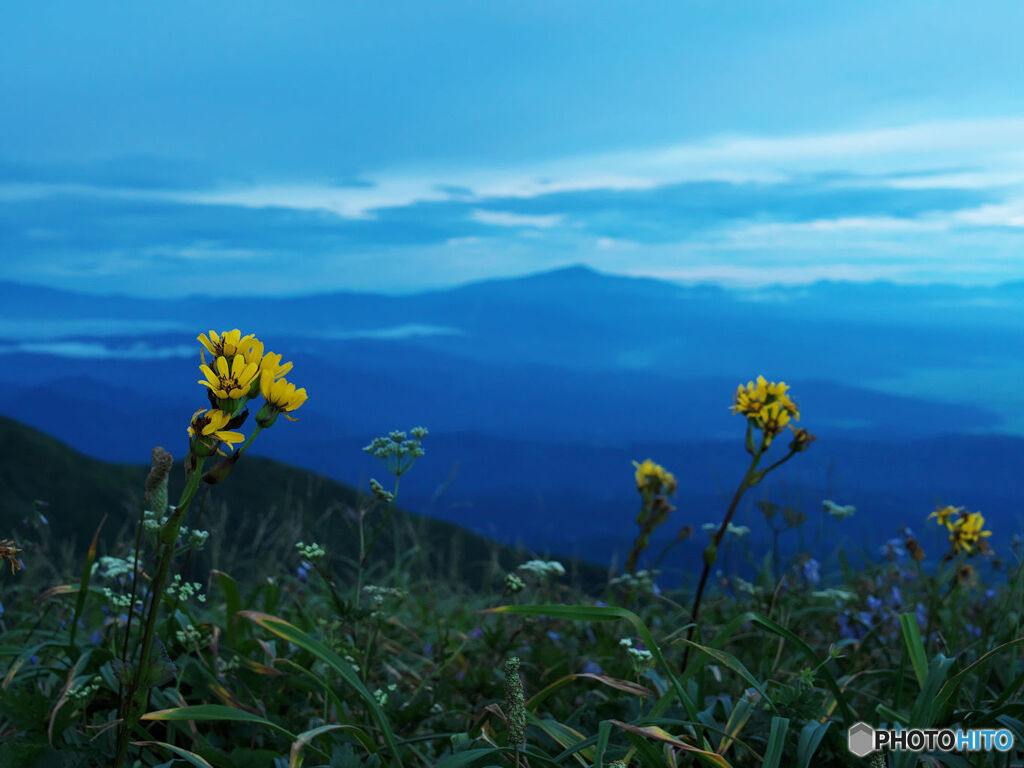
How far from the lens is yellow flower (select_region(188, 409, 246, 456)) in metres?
1.60

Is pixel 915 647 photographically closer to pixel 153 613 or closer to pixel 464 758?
pixel 464 758

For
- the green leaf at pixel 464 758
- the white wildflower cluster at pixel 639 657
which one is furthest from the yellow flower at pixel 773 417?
the green leaf at pixel 464 758

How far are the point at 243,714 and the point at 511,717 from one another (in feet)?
2.17

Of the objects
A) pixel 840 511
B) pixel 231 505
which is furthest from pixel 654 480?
pixel 231 505

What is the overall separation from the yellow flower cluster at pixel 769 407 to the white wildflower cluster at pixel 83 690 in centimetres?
215

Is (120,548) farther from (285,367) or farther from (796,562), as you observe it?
(796,562)

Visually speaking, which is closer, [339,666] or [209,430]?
[209,430]

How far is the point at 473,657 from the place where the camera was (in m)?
3.55

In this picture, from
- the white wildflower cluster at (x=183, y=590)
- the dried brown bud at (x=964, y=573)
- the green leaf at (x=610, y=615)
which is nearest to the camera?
the green leaf at (x=610, y=615)

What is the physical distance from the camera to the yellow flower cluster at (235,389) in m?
1.61

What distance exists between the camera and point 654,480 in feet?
12.4

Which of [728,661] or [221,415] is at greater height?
[221,415]

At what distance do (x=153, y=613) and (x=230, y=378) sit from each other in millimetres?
511

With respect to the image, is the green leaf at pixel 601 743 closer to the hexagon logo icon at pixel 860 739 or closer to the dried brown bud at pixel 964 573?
the hexagon logo icon at pixel 860 739
